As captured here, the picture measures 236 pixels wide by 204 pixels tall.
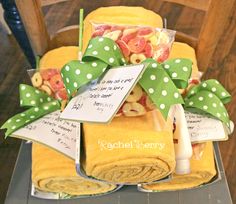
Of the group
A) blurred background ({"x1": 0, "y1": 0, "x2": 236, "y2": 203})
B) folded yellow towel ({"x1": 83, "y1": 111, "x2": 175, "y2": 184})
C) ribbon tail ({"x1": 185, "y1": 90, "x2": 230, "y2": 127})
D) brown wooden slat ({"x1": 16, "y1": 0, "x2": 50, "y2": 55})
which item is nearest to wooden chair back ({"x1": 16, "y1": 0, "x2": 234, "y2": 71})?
brown wooden slat ({"x1": 16, "y1": 0, "x2": 50, "y2": 55})

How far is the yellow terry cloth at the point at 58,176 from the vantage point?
638mm

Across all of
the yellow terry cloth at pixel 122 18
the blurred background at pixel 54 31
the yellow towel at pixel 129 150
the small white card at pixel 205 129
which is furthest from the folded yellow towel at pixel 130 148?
Answer: the blurred background at pixel 54 31

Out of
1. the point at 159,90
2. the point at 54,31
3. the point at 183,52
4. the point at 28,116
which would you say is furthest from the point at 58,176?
the point at 54,31

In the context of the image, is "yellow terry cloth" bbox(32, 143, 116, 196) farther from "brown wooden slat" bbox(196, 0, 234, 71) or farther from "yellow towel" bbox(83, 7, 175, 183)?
"brown wooden slat" bbox(196, 0, 234, 71)

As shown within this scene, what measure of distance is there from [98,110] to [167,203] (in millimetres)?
266

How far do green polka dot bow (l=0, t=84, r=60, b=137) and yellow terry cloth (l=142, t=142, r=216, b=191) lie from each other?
225 mm

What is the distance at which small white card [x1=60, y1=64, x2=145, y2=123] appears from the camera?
506mm

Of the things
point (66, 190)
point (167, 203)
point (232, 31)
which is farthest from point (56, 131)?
point (232, 31)

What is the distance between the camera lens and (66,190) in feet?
2.24

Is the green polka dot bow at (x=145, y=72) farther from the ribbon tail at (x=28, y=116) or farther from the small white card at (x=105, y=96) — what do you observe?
the ribbon tail at (x=28, y=116)

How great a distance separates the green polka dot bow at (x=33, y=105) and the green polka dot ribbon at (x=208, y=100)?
0.25m

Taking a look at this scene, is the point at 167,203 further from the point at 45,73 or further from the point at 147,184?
the point at 45,73

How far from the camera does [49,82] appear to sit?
0.73 metres

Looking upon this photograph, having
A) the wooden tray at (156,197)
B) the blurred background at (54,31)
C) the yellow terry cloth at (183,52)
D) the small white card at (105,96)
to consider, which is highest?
the small white card at (105,96)
